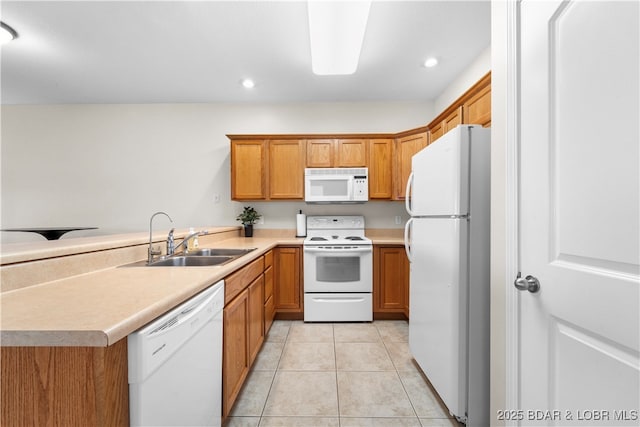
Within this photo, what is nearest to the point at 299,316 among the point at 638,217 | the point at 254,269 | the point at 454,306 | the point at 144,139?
the point at 254,269

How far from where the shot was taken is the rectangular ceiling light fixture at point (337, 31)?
1.68 m

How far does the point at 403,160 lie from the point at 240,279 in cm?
236

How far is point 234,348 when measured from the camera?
1476 mm

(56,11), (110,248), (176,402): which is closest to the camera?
(176,402)

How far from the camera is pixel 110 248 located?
138 centimetres

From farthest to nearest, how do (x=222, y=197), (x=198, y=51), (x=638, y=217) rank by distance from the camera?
(x=222, y=197) → (x=198, y=51) → (x=638, y=217)

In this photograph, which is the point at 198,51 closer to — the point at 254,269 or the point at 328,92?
the point at 328,92

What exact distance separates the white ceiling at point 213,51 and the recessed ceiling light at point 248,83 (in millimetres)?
63

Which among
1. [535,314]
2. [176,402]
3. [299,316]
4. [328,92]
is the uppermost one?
[328,92]

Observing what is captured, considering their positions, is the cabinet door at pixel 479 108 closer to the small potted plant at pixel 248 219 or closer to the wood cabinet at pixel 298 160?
the wood cabinet at pixel 298 160

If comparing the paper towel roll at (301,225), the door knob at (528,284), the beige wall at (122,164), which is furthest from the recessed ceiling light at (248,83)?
the door knob at (528,284)

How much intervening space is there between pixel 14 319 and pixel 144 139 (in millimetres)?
3605

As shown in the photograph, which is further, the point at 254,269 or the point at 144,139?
the point at 144,139

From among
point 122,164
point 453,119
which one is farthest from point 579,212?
point 122,164
